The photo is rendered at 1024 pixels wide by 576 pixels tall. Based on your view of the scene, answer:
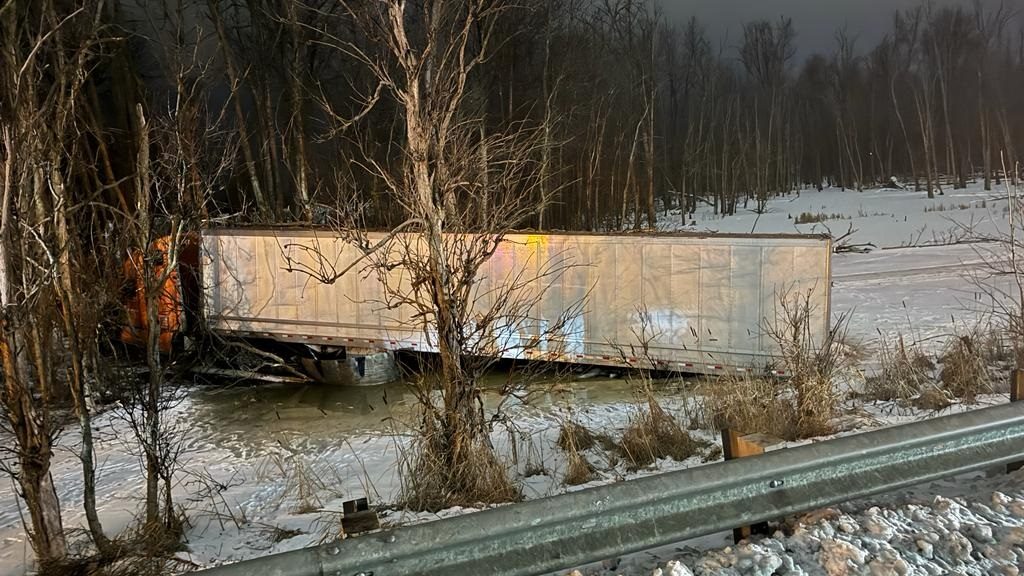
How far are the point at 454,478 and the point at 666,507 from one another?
12.8 ft

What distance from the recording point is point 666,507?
316 cm

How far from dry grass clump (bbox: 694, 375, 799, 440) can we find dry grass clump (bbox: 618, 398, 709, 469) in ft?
1.57

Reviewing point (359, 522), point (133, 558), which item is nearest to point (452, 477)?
point (133, 558)

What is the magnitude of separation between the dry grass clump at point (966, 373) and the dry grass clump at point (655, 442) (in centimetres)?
274

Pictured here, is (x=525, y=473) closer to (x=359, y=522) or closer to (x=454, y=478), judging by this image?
(x=454, y=478)

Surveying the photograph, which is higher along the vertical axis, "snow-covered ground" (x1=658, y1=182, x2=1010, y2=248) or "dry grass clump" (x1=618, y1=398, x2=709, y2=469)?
"snow-covered ground" (x1=658, y1=182, x2=1010, y2=248)

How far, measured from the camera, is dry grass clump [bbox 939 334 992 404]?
7.96 metres

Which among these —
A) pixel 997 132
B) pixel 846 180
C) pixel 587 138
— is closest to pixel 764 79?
pixel 846 180

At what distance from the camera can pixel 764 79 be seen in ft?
242

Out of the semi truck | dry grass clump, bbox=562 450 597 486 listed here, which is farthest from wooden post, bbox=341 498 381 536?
the semi truck

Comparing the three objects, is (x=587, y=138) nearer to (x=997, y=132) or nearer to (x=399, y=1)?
(x=399, y=1)

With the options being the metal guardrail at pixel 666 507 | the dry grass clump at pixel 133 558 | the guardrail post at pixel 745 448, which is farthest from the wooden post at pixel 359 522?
the dry grass clump at pixel 133 558

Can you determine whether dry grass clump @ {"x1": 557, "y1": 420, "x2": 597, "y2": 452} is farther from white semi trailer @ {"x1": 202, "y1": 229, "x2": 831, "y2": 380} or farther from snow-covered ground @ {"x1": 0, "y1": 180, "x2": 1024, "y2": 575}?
white semi trailer @ {"x1": 202, "y1": 229, "x2": 831, "y2": 380}

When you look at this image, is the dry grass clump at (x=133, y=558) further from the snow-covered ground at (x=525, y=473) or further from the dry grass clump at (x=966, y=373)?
the dry grass clump at (x=966, y=373)
